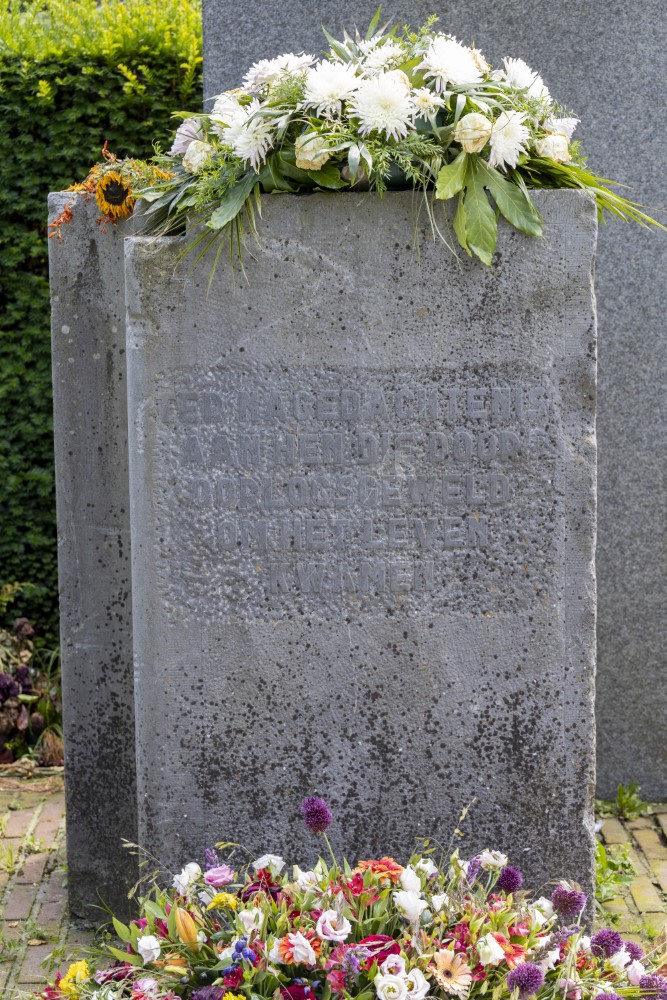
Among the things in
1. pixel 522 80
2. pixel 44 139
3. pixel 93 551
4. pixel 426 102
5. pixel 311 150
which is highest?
pixel 44 139

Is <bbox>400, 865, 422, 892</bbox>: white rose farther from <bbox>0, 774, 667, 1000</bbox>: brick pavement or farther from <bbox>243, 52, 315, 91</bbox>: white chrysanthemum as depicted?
<bbox>243, 52, 315, 91</bbox>: white chrysanthemum

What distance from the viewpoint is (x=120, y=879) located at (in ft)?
10.1

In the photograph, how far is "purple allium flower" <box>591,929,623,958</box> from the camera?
2.01m

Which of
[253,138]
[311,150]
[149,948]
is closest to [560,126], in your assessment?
[311,150]

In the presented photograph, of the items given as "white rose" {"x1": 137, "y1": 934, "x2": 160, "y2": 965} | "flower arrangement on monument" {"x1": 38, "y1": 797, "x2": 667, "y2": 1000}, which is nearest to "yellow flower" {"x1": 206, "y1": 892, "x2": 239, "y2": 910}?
"flower arrangement on monument" {"x1": 38, "y1": 797, "x2": 667, "y2": 1000}

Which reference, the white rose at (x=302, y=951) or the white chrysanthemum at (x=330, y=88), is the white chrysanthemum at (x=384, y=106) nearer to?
the white chrysanthemum at (x=330, y=88)

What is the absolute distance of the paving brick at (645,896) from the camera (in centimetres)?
319

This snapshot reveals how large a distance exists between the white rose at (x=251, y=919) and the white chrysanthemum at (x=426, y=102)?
1703mm

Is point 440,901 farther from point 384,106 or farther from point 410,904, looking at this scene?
point 384,106

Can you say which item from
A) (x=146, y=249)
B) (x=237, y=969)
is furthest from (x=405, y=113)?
(x=237, y=969)

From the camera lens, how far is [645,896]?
129 inches

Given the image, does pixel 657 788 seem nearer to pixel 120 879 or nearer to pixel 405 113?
pixel 120 879

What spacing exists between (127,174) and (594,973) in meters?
2.21

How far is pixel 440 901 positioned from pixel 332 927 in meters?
0.26
